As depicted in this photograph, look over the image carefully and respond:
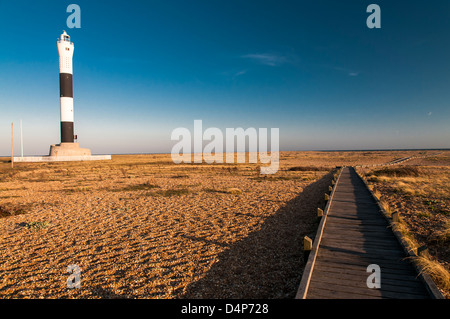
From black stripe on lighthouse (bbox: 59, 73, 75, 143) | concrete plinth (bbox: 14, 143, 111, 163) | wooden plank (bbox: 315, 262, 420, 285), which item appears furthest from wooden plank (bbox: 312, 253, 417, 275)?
black stripe on lighthouse (bbox: 59, 73, 75, 143)

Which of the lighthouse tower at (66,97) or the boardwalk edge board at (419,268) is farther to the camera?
the lighthouse tower at (66,97)

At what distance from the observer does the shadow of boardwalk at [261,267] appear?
538 cm

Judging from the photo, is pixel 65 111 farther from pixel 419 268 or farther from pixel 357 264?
pixel 419 268

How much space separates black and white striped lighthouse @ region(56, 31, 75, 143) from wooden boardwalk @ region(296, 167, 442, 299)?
188 ft

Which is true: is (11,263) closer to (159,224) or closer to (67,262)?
(67,262)

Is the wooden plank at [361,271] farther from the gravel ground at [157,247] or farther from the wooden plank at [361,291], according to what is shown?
the gravel ground at [157,247]

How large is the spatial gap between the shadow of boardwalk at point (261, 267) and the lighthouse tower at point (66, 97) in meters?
54.9

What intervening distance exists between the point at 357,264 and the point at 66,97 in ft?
197

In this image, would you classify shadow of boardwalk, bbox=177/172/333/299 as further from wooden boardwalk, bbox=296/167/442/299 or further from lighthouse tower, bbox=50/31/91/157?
lighthouse tower, bbox=50/31/91/157

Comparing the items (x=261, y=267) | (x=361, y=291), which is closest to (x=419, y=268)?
(x=361, y=291)

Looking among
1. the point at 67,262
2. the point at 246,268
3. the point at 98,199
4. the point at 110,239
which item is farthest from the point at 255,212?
the point at 98,199

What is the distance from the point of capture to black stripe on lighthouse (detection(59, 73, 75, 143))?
50228mm

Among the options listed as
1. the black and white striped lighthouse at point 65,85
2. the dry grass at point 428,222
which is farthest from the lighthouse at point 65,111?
the dry grass at point 428,222

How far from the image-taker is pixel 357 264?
5492 mm
